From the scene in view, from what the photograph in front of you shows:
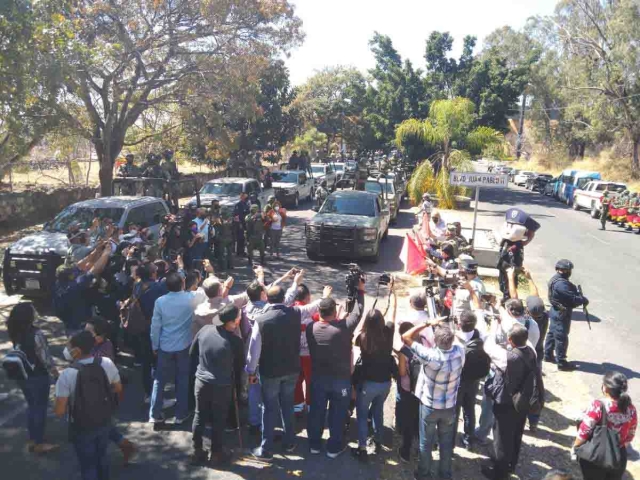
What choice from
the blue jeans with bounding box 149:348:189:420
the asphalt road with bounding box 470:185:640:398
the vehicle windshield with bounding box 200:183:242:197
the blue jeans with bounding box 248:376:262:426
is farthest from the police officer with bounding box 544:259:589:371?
the vehicle windshield with bounding box 200:183:242:197

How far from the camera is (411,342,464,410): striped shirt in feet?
14.1

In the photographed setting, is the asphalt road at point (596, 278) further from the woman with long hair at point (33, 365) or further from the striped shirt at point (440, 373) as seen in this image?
the woman with long hair at point (33, 365)

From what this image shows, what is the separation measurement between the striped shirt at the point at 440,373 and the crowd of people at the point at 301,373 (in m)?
→ 0.01

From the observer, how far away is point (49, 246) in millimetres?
9016

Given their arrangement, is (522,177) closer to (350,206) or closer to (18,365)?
(350,206)

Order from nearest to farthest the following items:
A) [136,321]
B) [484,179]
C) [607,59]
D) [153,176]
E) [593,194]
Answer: [136,321] → [484,179] → [153,176] → [593,194] → [607,59]

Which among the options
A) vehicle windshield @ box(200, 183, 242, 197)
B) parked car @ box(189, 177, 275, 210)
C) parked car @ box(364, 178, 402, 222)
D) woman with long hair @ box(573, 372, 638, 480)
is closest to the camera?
woman with long hair @ box(573, 372, 638, 480)

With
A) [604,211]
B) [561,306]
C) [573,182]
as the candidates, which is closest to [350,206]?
[561,306]

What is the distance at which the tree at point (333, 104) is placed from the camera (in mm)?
36003

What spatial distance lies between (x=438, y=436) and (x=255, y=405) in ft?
6.32

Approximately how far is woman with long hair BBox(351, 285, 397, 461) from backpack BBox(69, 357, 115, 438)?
2212mm

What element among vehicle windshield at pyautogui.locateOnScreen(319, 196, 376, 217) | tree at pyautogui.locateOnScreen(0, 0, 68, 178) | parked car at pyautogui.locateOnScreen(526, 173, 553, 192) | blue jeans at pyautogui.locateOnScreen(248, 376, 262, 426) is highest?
tree at pyautogui.locateOnScreen(0, 0, 68, 178)

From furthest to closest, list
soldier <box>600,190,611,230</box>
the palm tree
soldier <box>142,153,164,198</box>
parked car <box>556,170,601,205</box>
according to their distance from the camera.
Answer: parked car <box>556,170,601,205</box>
the palm tree
soldier <box>600,190,611,230</box>
soldier <box>142,153,164,198</box>

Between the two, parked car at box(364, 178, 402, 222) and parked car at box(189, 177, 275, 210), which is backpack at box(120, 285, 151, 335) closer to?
parked car at box(189, 177, 275, 210)
